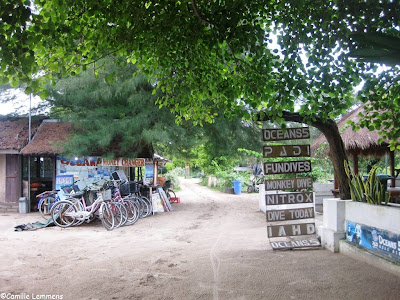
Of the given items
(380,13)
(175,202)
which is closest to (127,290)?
(380,13)

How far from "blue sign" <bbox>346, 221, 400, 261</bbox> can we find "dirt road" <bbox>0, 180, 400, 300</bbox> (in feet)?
0.92

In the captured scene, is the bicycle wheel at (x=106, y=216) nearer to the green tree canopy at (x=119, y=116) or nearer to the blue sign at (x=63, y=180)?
the green tree canopy at (x=119, y=116)

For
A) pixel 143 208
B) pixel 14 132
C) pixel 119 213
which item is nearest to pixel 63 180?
pixel 14 132

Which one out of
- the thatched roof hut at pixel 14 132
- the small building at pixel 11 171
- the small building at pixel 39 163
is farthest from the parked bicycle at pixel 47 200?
the thatched roof hut at pixel 14 132

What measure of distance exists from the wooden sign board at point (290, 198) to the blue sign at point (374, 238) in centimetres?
78

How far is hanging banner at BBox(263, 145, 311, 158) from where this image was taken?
5844 mm

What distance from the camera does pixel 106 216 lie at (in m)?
9.45

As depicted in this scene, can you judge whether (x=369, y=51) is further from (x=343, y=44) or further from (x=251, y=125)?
(x=251, y=125)

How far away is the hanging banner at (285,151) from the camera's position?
19.2 feet

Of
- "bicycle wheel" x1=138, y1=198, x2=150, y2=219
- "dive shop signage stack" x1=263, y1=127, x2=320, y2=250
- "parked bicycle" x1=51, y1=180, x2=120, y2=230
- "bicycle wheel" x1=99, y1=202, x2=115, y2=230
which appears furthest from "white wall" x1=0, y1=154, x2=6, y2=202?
"dive shop signage stack" x1=263, y1=127, x2=320, y2=250

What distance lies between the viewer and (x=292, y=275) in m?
4.39

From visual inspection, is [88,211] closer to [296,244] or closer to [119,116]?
[119,116]

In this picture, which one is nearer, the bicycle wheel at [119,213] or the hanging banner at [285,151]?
the hanging banner at [285,151]

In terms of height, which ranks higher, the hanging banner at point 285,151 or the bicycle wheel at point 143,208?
the hanging banner at point 285,151
